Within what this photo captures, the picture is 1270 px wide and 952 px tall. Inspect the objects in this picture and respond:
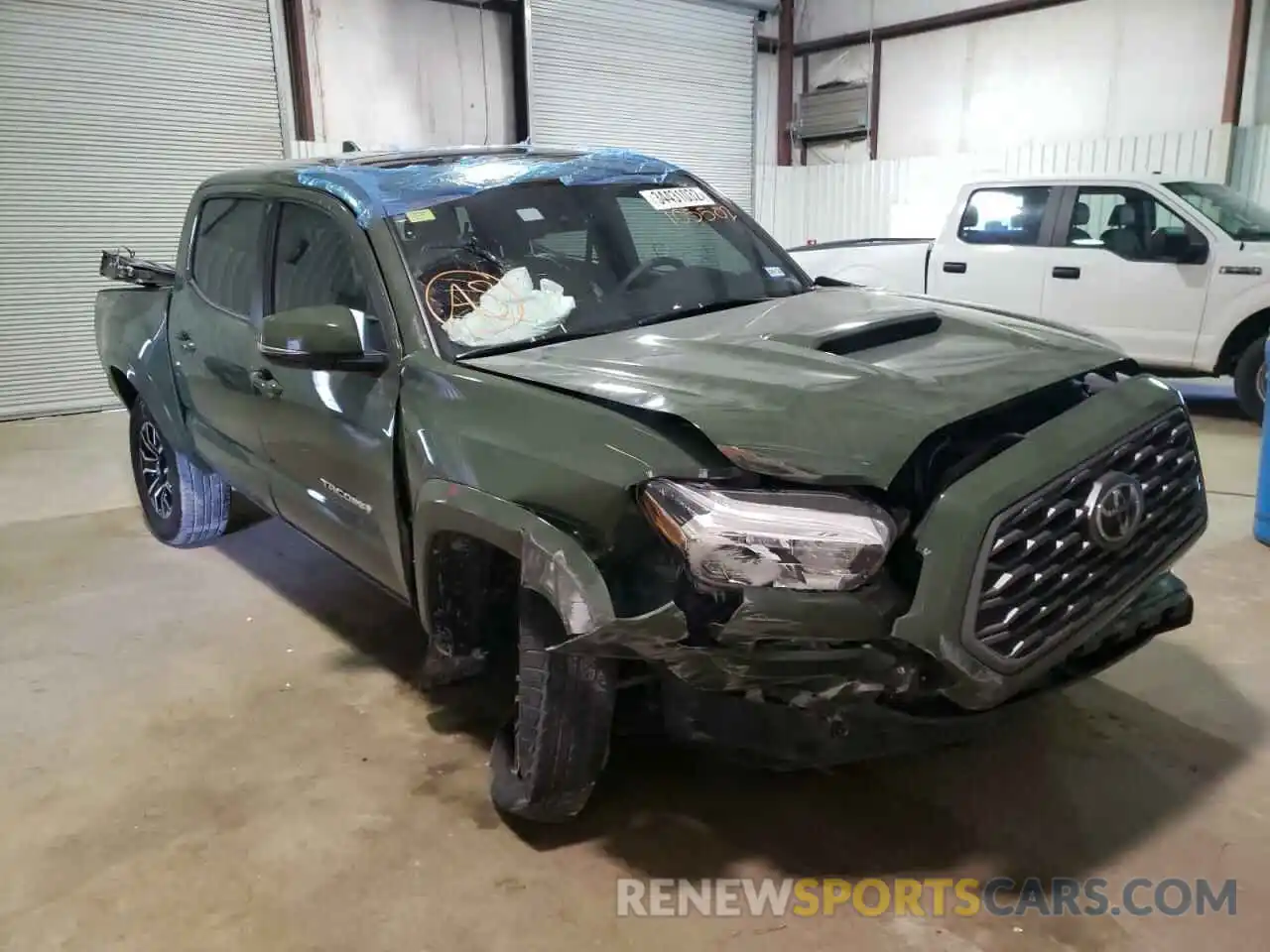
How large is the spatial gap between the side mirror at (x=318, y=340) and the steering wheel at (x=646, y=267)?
759 mm

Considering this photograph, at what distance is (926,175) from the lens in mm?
11336

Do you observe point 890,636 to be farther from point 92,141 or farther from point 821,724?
point 92,141

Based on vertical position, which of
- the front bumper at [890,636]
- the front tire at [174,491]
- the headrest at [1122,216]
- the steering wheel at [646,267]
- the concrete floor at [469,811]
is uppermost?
the headrest at [1122,216]

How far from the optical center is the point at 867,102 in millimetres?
11930

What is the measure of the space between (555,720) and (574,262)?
1380mm

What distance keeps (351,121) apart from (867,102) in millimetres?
6421

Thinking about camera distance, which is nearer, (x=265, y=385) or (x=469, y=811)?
(x=469, y=811)

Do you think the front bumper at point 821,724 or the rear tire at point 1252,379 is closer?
the front bumper at point 821,724

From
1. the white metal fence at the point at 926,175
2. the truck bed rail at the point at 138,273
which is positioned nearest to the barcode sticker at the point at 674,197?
the truck bed rail at the point at 138,273

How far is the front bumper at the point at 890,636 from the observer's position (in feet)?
5.65

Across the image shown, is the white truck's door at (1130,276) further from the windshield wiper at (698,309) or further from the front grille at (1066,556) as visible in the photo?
the front grille at (1066,556)

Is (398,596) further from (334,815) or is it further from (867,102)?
(867,102)

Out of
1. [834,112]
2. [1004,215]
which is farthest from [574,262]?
[834,112]

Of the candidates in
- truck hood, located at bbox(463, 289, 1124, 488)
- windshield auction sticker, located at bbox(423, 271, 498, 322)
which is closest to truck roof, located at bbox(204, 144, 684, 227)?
windshield auction sticker, located at bbox(423, 271, 498, 322)
